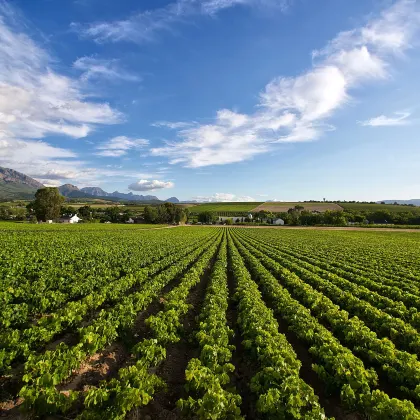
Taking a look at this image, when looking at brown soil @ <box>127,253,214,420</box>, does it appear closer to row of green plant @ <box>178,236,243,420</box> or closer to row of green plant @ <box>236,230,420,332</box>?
row of green plant @ <box>178,236,243,420</box>

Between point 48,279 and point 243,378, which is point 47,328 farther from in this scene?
point 243,378

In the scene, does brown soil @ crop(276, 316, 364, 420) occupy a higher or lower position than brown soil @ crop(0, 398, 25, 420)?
lower

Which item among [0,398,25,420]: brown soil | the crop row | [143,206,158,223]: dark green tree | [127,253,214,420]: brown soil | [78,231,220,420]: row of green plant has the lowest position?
[127,253,214,420]: brown soil

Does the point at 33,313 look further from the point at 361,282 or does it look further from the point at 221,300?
the point at 361,282

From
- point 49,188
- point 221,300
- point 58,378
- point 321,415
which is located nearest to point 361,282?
point 221,300

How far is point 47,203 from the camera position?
332 ft

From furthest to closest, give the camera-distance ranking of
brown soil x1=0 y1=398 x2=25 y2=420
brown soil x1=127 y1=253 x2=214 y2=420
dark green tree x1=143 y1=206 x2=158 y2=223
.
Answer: dark green tree x1=143 y1=206 x2=158 y2=223
brown soil x1=127 y1=253 x2=214 y2=420
brown soil x1=0 y1=398 x2=25 y2=420

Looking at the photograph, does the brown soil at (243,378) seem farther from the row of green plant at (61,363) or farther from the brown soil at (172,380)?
the row of green plant at (61,363)

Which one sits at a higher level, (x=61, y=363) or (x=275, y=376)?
(x=61, y=363)

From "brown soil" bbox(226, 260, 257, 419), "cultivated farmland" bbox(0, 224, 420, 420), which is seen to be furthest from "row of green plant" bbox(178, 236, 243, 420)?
"brown soil" bbox(226, 260, 257, 419)

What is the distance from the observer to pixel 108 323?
9.30 metres

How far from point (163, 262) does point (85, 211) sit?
143 metres

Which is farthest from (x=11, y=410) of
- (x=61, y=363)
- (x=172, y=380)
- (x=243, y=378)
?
(x=243, y=378)

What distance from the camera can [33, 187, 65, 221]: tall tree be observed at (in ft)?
331
